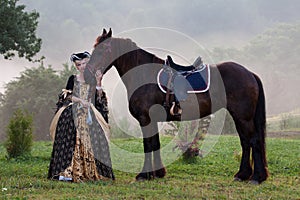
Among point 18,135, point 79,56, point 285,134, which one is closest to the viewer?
point 79,56

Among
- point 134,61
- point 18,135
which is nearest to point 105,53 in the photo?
point 134,61

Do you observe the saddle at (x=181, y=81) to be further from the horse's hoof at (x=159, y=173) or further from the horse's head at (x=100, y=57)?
the horse's hoof at (x=159, y=173)

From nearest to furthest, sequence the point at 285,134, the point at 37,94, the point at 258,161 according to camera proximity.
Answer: the point at 258,161 < the point at 285,134 < the point at 37,94

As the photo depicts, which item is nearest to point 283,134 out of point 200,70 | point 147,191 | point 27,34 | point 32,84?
point 27,34

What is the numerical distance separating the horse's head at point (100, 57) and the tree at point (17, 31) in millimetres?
8763

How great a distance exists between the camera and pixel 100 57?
684 centimetres

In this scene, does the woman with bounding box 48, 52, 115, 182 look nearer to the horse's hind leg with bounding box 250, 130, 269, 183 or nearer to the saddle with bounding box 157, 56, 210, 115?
the saddle with bounding box 157, 56, 210, 115

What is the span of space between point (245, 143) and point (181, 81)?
5.40 feet

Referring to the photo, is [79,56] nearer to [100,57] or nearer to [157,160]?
[100,57]

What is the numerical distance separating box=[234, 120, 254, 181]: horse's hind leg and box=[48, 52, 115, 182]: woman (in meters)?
2.36

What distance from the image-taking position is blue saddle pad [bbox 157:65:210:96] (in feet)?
22.6

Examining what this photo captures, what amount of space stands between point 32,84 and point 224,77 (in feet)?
99.7

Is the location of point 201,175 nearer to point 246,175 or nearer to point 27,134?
point 246,175

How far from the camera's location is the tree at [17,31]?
1462cm
